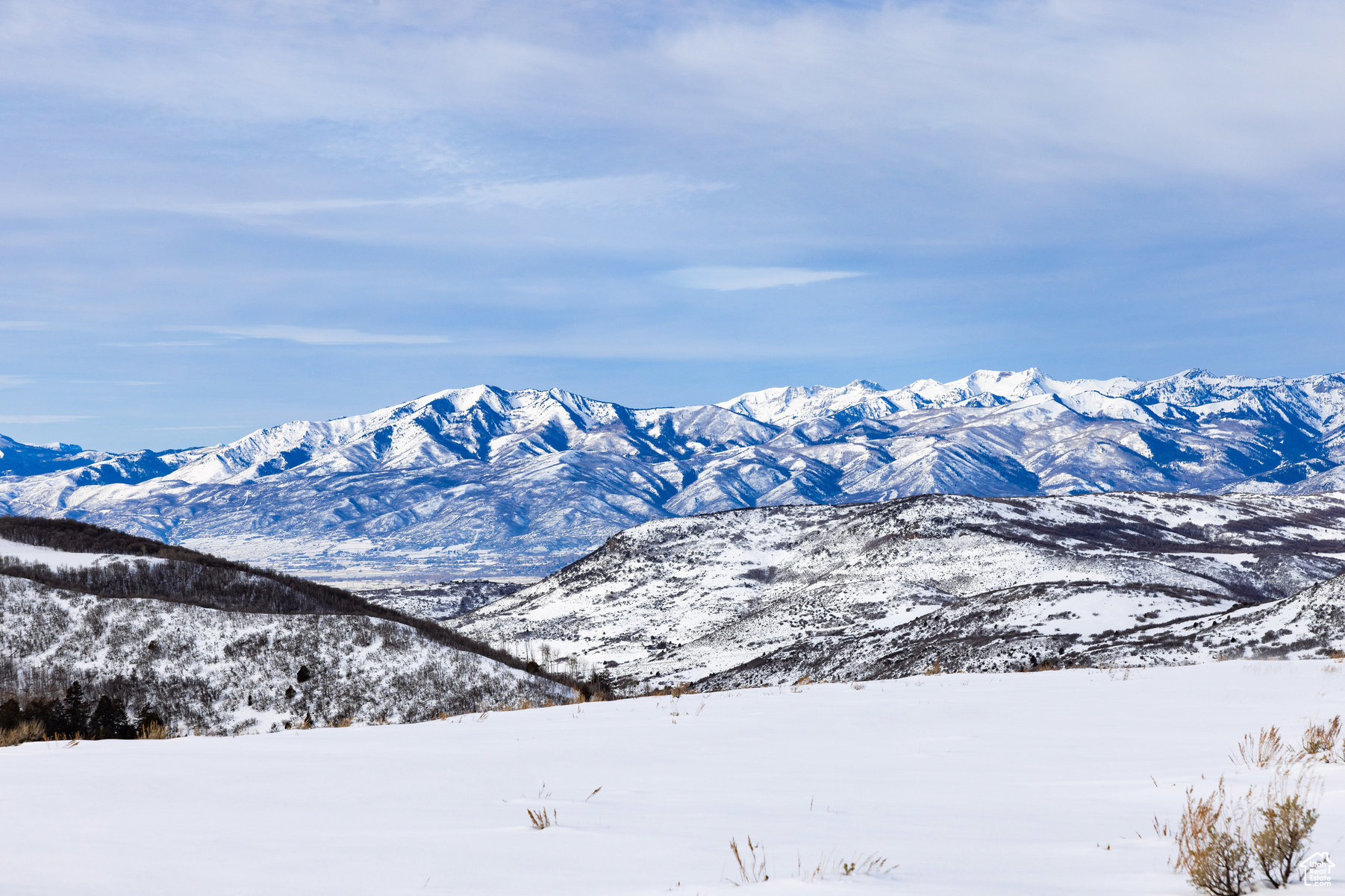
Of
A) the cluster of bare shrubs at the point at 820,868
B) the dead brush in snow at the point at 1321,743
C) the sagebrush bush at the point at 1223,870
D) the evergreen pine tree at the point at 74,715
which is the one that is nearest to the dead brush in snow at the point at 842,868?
the cluster of bare shrubs at the point at 820,868

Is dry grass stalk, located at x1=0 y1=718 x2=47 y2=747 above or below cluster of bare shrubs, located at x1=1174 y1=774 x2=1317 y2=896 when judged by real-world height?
below

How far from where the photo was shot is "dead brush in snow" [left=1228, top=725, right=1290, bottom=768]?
28.1 ft

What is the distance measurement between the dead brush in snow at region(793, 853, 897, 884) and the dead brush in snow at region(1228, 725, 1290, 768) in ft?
17.6

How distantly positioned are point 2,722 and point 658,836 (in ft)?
80.6

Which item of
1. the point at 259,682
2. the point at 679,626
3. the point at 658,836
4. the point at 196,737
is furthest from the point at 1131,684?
the point at 679,626

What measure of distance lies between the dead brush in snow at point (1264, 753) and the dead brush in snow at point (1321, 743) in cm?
19

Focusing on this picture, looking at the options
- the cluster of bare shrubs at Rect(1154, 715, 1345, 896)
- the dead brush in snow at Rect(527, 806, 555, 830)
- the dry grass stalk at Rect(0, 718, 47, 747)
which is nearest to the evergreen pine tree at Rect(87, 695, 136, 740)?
the dry grass stalk at Rect(0, 718, 47, 747)

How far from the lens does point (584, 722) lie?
1391 centimetres

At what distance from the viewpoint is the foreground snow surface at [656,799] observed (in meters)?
4.99

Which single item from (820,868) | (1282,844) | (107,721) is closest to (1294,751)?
(1282,844)

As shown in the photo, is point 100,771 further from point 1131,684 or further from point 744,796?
point 1131,684

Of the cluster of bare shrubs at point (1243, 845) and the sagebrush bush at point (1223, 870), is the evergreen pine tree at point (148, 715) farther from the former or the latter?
the sagebrush bush at point (1223, 870)

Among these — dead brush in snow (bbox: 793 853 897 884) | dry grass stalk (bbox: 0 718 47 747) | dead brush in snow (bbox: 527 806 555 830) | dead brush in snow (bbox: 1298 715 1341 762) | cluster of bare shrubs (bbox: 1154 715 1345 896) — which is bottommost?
dry grass stalk (bbox: 0 718 47 747)

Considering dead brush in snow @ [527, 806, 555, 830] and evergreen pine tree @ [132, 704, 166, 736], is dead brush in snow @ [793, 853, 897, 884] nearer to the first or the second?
dead brush in snow @ [527, 806, 555, 830]
